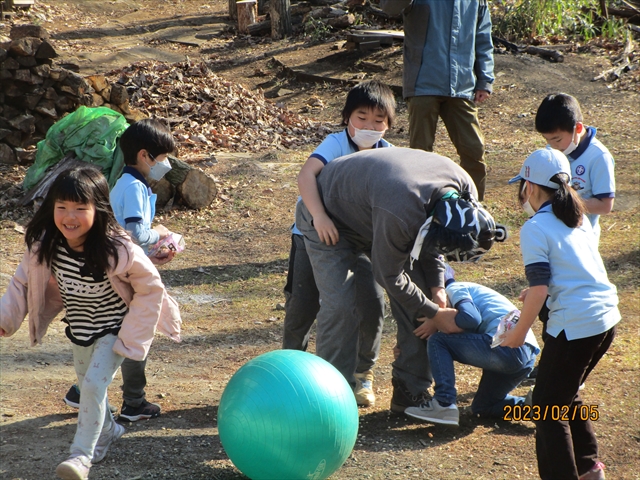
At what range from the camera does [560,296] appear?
3.32 m

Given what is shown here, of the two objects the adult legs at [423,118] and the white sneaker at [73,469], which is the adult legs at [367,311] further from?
the adult legs at [423,118]

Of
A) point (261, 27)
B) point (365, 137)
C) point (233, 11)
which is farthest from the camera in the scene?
point (233, 11)

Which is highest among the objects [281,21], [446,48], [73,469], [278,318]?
[281,21]

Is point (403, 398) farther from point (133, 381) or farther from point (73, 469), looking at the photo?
point (73, 469)

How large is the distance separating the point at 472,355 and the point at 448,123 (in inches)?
150

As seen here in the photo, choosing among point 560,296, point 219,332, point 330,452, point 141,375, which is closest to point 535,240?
point 560,296

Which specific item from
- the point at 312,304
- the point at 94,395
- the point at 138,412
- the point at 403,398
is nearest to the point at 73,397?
the point at 138,412

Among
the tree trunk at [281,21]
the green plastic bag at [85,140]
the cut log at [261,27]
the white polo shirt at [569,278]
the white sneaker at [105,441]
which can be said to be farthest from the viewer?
the cut log at [261,27]

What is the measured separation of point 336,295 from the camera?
4.06 metres

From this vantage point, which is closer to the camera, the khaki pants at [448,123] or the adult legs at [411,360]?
the adult legs at [411,360]

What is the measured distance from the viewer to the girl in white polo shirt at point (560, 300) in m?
3.29

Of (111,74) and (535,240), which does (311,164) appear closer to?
(535,240)

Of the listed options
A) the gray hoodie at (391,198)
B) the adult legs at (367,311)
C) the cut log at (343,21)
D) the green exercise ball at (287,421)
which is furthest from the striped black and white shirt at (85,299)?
the cut log at (343,21)
